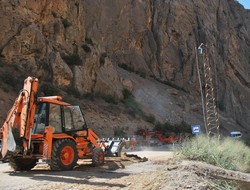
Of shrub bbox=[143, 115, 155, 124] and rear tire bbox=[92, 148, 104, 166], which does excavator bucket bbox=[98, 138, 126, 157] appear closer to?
rear tire bbox=[92, 148, 104, 166]

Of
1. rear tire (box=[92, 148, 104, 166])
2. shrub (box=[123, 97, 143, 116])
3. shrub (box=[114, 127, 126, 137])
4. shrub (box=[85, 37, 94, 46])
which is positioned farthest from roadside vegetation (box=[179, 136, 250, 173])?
shrub (box=[85, 37, 94, 46])

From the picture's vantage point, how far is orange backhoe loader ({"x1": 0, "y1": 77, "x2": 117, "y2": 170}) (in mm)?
10688

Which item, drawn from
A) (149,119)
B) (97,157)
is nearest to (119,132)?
(149,119)

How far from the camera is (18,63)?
1080 inches

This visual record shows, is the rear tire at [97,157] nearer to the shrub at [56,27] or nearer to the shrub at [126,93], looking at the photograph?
the shrub at [56,27]

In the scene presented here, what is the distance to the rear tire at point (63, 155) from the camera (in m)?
11.0

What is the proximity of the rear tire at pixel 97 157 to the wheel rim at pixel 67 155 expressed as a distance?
4.33 ft

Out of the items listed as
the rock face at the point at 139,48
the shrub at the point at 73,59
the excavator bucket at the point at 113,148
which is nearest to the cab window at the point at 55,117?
the excavator bucket at the point at 113,148

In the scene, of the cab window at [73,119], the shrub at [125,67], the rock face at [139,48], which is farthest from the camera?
the shrub at [125,67]

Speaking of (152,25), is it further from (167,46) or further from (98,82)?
(98,82)

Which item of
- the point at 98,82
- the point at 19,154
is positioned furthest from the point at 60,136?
the point at 98,82

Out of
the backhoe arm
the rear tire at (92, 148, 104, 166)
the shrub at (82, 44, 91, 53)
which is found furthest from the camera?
the shrub at (82, 44, 91, 53)

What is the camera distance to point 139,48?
4931 cm

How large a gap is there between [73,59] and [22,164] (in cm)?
2017
